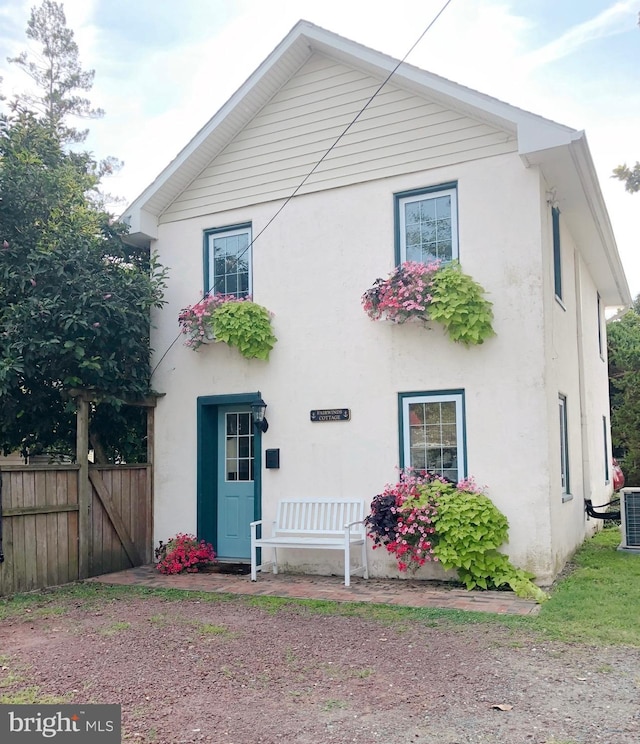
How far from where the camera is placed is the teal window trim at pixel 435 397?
8016mm

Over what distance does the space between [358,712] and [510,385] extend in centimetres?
453

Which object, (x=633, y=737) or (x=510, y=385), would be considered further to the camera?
(x=510, y=385)

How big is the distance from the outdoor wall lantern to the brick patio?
1915mm

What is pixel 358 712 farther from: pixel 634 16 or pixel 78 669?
pixel 634 16

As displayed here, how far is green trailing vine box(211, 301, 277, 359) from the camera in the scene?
8.91 m

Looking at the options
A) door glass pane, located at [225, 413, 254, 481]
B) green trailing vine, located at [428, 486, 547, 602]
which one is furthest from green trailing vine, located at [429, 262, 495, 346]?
door glass pane, located at [225, 413, 254, 481]

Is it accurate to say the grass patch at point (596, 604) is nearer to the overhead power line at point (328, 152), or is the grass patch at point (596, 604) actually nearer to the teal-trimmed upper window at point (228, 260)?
the teal-trimmed upper window at point (228, 260)

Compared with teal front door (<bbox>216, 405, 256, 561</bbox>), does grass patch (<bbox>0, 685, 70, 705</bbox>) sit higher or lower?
lower

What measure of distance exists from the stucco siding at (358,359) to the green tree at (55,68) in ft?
48.3

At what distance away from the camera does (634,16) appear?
22.0 feet

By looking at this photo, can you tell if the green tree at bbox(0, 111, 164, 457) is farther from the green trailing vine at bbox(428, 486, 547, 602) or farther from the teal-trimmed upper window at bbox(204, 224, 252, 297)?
the green trailing vine at bbox(428, 486, 547, 602)

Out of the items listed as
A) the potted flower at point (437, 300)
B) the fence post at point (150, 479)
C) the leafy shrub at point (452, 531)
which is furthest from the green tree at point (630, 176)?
the fence post at point (150, 479)

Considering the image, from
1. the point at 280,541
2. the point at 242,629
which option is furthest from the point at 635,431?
the point at 242,629

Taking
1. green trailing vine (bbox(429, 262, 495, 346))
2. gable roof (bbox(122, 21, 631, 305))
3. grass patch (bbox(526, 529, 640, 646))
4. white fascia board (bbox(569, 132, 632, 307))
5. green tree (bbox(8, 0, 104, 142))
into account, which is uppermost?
green tree (bbox(8, 0, 104, 142))
